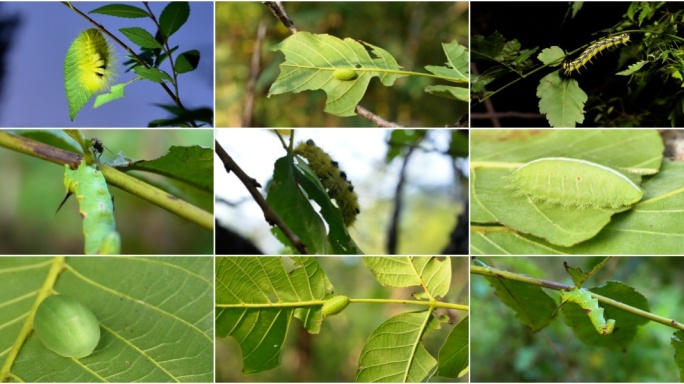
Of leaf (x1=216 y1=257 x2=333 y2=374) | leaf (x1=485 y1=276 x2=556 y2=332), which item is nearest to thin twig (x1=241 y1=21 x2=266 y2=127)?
leaf (x1=216 y1=257 x2=333 y2=374)

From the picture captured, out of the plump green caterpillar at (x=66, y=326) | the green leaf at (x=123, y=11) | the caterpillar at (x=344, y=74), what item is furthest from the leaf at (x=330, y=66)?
the plump green caterpillar at (x=66, y=326)

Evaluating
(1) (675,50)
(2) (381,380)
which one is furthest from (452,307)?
(1) (675,50)

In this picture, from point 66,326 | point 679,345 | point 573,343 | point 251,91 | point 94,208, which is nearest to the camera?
point 94,208

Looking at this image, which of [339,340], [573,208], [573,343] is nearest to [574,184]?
[573,208]

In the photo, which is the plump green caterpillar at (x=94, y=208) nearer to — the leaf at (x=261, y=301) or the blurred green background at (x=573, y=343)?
the leaf at (x=261, y=301)

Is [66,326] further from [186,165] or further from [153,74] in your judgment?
[153,74]

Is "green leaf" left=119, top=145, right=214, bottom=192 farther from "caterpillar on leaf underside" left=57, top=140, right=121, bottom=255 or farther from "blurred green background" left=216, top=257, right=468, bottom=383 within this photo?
"blurred green background" left=216, top=257, right=468, bottom=383

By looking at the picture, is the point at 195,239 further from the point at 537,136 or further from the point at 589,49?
the point at 589,49
